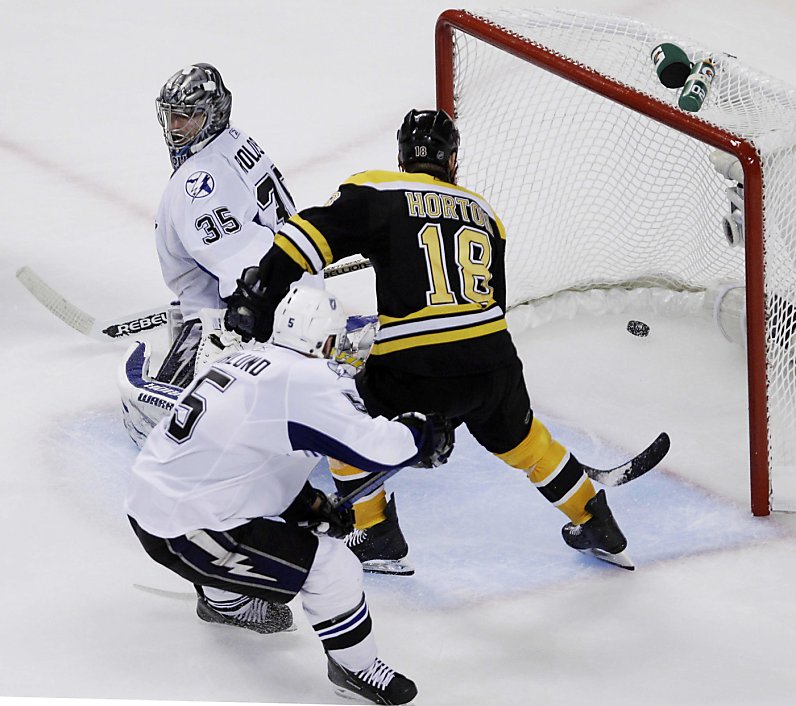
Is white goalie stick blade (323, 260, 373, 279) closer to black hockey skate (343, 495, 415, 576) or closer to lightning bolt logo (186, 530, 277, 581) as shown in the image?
black hockey skate (343, 495, 415, 576)

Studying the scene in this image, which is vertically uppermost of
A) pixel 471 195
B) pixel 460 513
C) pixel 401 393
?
pixel 471 195

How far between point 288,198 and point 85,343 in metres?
0.94

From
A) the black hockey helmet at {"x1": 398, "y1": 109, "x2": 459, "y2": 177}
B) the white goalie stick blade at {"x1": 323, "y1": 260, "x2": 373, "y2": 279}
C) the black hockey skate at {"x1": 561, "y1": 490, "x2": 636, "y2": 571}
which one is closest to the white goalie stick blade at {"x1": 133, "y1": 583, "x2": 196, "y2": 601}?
the black hockey skate at {"x1": 561, "y1": 490, "x2": 636, "y2": 571}

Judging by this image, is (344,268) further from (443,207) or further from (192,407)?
(192,407)

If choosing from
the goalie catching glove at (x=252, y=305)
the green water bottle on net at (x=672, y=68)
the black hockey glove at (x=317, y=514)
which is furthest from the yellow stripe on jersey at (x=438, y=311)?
the green water bottle on net at (x=672, y=68)

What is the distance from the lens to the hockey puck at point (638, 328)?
3.99m

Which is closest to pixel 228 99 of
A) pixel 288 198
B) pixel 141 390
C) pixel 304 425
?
pixel 288 198

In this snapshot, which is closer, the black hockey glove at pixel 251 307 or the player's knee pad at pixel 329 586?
the player's knee pad at pixel 329 586

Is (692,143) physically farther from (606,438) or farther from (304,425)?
(304,425)

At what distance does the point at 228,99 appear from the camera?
11.1ft

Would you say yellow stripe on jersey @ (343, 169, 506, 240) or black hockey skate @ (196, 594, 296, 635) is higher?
yellow stripe on jersey @ (343, 169, 506, 240)

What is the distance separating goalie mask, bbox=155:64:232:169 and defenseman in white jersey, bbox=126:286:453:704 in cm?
89

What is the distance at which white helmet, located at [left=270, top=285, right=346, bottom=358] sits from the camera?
248 cm

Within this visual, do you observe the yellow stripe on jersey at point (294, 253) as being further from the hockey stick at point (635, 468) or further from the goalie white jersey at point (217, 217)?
the hockey stick at point (635, 468)
